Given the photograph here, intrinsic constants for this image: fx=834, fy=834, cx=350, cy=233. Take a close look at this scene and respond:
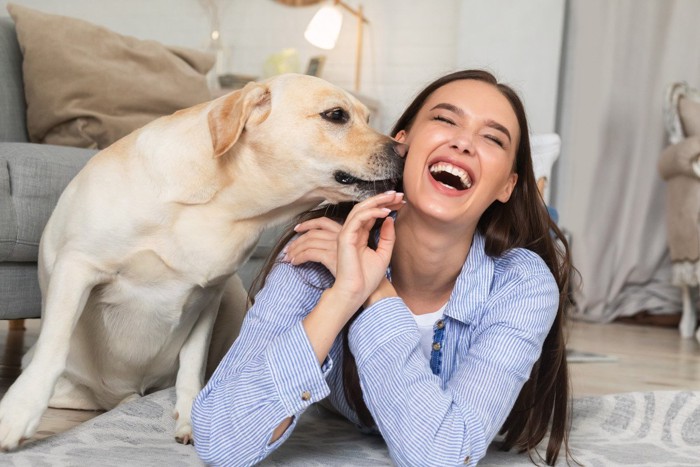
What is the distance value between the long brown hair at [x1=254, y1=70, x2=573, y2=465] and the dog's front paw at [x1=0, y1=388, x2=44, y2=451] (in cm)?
46

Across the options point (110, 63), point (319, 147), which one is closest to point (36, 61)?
point (110, 63)

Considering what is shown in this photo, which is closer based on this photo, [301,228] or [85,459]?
[85,459]

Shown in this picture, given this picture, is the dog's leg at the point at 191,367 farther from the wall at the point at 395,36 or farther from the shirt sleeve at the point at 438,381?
the wall at the point at 395,36

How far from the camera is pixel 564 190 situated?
176 inches

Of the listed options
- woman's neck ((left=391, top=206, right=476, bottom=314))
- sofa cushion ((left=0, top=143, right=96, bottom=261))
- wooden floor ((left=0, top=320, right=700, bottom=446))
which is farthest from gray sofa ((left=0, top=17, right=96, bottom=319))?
woman's neck ((left=391, top=206, right=476, bottom=314))

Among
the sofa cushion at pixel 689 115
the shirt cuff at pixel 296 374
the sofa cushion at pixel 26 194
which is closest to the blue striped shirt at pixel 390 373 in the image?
the shirt cuff at pixel 296 374

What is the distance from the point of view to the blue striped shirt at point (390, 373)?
3.80 feet

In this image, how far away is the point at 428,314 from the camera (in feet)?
4.81

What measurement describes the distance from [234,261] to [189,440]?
314 millimetres

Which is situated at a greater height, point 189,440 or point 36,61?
point 36,61

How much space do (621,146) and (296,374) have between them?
3.64 m

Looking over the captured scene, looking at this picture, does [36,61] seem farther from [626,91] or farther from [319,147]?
[626,91]

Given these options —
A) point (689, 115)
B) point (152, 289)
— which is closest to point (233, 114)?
point (152, 289)

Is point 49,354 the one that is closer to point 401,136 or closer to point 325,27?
point 401,136
